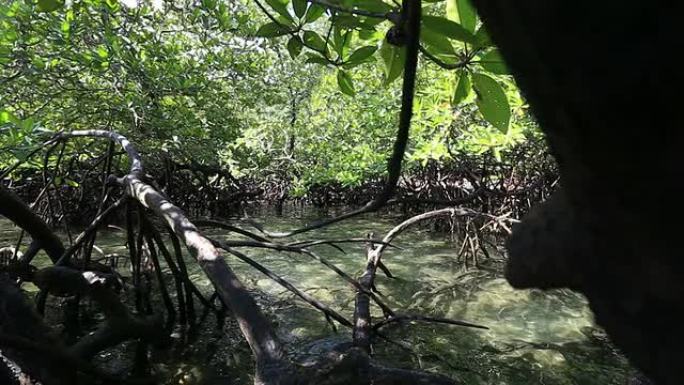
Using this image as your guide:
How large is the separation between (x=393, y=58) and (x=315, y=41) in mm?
242

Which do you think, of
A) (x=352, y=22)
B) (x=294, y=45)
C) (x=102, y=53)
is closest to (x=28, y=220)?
(x=102, y=53)

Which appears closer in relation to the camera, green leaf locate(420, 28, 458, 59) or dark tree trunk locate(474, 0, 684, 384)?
dark tree trunk locate(474, 0, 684, 384)

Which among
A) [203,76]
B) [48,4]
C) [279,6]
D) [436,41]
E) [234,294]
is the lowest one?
[234,294]

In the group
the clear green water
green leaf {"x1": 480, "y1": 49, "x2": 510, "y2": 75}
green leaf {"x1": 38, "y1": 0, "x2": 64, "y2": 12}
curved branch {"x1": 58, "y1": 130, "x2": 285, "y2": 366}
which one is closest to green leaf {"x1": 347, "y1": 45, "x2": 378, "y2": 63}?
green leaf {"x1": 480, "y1": 49, "x2": 510, "y2": 75}

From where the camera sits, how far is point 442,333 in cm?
379

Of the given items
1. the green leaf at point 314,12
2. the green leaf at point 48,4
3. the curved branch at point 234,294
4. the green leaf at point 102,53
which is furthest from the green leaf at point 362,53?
the green leaf at point 102,53

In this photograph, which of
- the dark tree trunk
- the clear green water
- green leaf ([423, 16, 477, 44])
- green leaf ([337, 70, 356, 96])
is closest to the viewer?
the dark tree trunk

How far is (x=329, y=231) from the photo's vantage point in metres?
9.34

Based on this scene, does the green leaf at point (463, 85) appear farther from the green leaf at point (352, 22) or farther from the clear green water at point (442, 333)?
the clear green water at point (442, 333)

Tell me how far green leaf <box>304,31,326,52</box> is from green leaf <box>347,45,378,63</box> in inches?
3.9

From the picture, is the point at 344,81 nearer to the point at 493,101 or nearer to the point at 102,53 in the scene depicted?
the point at 493,101

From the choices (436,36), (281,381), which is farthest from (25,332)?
(436,36)

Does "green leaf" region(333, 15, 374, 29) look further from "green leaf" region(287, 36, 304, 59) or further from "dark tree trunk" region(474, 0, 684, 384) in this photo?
"dark tree trunk" region(474, 0, 684, 384)

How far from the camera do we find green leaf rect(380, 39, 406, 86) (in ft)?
3.08
